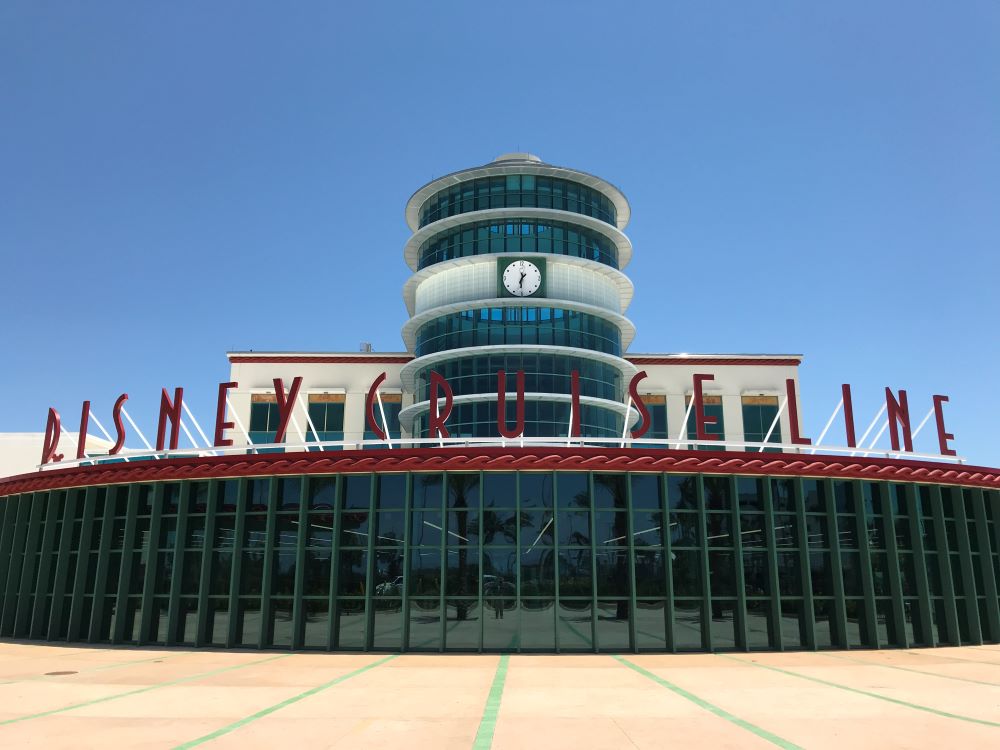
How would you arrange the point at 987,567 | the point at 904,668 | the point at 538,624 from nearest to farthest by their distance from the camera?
the point at 904,668 < the point at 538,624 < the point at 987,567

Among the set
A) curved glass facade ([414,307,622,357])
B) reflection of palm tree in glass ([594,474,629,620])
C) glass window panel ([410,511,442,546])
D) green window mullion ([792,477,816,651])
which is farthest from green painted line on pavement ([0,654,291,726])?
curved glass facade ([414,307,622,357])

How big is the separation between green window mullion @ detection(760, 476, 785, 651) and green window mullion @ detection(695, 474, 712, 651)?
55.0 inches

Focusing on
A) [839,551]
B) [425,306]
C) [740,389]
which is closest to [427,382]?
[425,306]

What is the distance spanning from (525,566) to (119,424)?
1814 cm

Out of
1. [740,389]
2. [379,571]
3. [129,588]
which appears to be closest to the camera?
[379,571]

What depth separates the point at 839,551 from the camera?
27438mm

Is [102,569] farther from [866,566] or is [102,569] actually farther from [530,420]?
[866,566]

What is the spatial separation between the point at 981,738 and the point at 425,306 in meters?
43.8

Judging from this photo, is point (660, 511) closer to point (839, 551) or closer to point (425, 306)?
point (839, 551)

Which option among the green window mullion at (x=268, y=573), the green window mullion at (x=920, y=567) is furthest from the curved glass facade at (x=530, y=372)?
the green window mullion at (x=920, y=567)

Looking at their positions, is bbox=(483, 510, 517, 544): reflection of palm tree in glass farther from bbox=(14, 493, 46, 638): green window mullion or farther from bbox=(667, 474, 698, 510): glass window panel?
bbox=(14, 493, 46, 638): green window mullion

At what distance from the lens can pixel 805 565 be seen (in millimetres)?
26938

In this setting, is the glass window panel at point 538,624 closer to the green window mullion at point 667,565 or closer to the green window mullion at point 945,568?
the green window mullion at point 667,565

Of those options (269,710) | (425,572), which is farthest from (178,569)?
(269,710)
